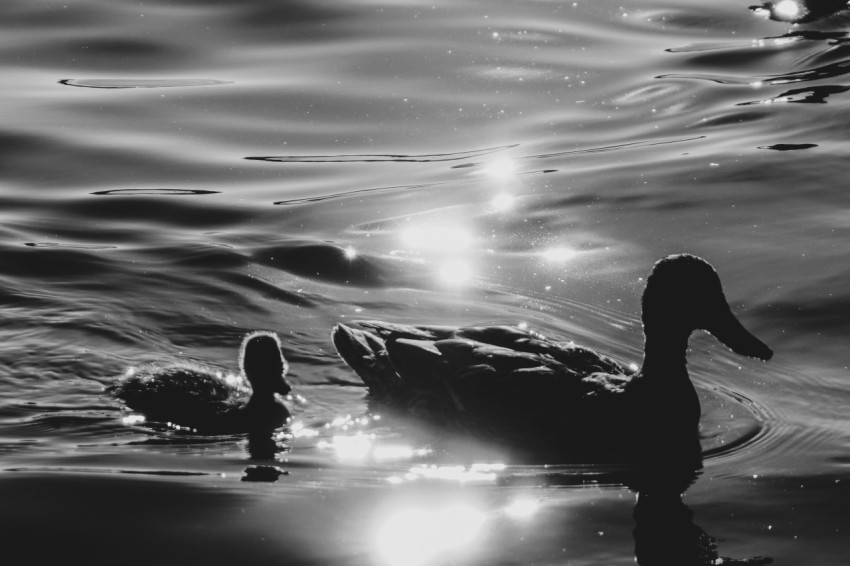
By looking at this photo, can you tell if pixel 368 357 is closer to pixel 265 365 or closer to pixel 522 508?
pixel 265 365

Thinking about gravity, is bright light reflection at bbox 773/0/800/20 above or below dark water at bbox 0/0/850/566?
above

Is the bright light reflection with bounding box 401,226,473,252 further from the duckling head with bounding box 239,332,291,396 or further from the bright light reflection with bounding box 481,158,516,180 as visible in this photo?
the duckling head with bounding box 239,332,291,396

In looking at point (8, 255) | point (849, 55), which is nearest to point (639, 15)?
point (849, 55)

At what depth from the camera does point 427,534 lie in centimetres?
599

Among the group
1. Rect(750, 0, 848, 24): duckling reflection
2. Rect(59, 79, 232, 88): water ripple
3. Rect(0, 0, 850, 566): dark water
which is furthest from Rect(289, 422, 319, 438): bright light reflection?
Rect(750, 0, 848, 24): duckling reflection

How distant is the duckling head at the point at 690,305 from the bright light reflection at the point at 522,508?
6.41 feet

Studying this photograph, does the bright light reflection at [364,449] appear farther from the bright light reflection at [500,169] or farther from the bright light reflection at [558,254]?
the bright light reflection at [500,169]

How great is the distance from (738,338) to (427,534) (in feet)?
9.28

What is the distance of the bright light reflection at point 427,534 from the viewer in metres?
5.75

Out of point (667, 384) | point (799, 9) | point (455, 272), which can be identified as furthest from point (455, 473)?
point (799, 9)

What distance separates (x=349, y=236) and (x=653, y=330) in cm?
378

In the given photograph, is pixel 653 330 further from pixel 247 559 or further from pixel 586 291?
pixel 247 559

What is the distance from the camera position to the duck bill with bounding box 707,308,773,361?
7914 mm

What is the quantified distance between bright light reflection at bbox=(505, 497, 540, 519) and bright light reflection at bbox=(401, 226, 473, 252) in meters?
4.55
